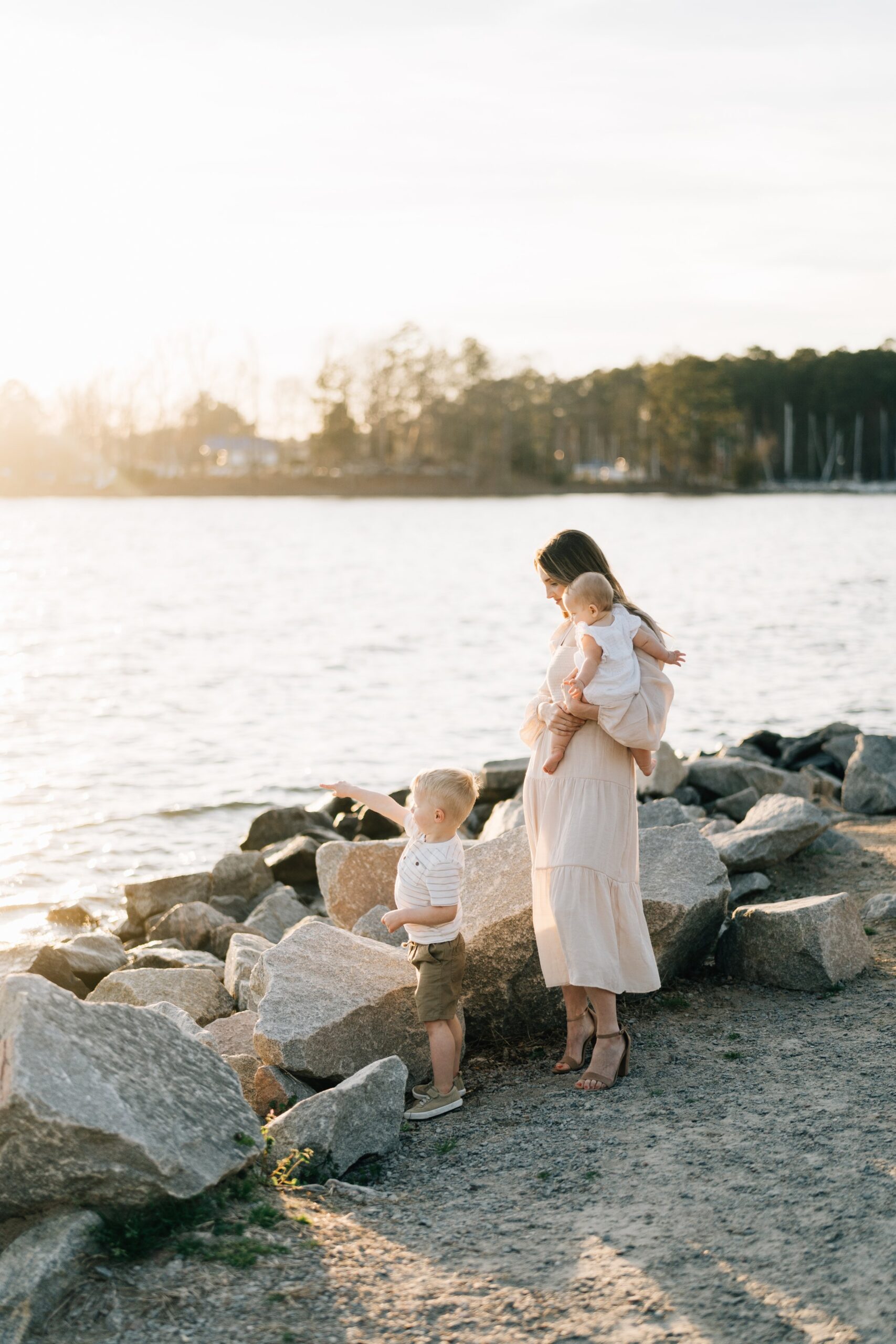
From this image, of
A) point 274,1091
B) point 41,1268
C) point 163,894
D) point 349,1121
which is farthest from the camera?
point 163,894

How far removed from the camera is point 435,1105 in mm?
5133

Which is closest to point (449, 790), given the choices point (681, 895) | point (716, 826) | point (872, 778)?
point (681, 895)

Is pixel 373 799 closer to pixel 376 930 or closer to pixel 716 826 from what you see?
pixel 376 930

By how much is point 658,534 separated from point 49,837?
193 feet

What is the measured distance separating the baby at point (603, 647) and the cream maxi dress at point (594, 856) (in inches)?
3.4

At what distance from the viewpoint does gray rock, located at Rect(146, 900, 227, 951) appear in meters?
8.88

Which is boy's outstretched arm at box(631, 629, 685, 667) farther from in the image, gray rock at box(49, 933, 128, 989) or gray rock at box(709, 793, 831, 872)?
gray rock at box(49, 933, 128, 989)

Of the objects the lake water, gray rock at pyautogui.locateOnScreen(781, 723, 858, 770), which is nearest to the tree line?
the lake water

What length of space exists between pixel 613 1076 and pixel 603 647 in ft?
5.58

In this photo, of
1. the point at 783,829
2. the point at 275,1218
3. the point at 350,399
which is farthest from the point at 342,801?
the point at 350,399

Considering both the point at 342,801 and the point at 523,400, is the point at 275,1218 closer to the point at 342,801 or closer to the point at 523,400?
the point at 342,801

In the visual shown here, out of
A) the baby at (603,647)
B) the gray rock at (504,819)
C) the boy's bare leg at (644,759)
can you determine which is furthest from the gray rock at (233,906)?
the baby at (603,647)

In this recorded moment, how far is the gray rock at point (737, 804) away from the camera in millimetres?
11383

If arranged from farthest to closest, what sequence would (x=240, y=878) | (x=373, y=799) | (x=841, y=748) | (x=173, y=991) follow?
(x=841, y=748) < (x=240, y=878) < (x=173, y=991) < (x=373, y=799)
